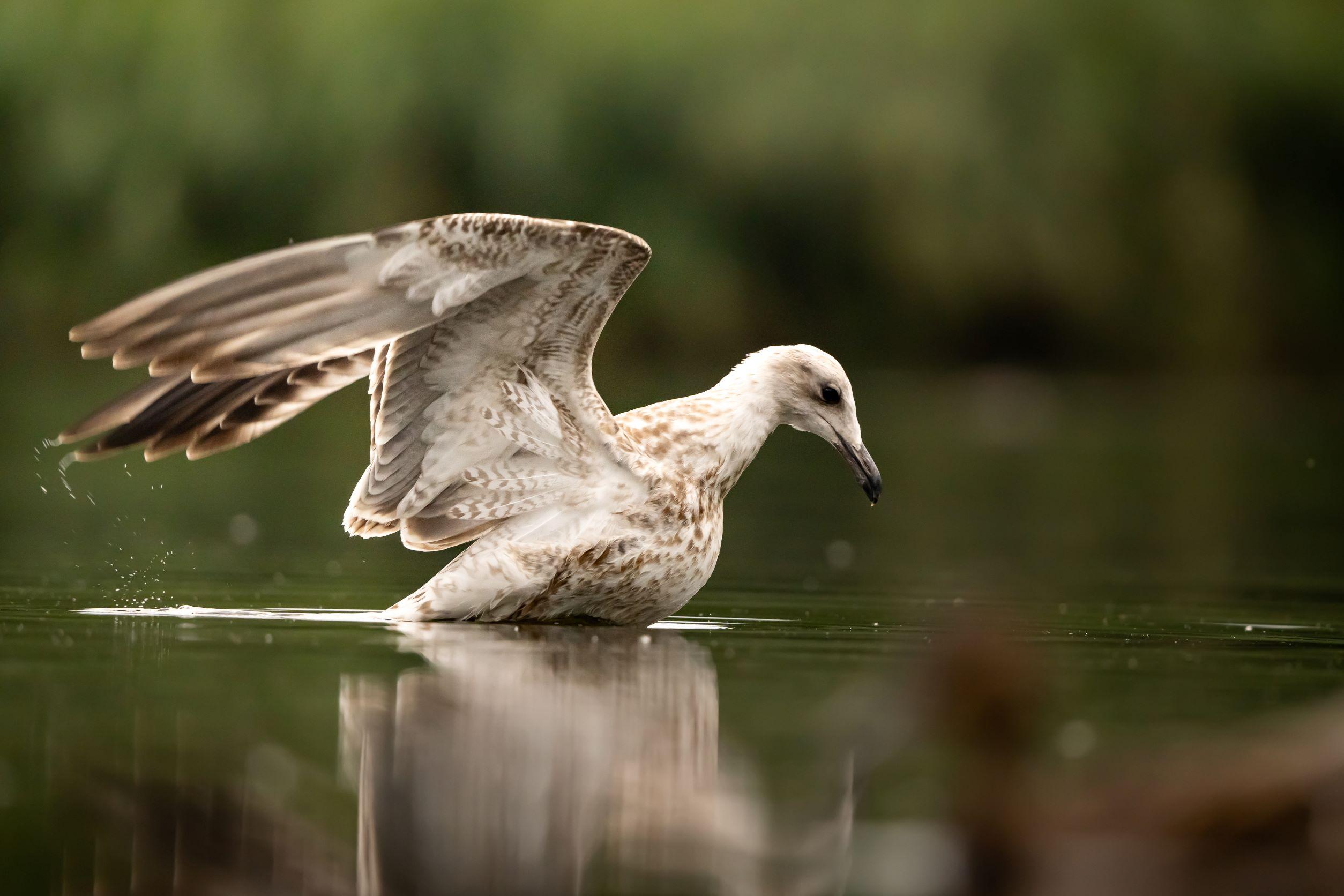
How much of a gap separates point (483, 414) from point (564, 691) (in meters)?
2.38

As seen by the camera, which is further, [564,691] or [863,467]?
[863,467]

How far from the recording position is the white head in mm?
9906

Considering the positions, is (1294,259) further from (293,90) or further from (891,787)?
(891,787)

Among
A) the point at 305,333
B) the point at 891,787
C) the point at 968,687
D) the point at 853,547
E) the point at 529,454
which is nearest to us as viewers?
the point at 968,687

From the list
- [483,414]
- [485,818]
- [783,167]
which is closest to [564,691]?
[485,818]

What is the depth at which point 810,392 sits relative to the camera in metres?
9.96

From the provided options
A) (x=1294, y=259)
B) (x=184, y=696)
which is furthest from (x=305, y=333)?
(x=1294, y=259)

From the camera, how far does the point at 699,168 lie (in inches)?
1770

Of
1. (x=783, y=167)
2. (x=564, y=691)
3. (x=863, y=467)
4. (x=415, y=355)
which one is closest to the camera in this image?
(x=564, y=691)

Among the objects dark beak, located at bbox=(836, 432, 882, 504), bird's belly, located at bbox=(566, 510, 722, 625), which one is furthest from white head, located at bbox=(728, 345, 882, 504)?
bird's belly, located at bbox=(566, 510, 722, 625)

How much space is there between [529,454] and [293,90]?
1459 inches

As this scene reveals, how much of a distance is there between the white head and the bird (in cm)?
28

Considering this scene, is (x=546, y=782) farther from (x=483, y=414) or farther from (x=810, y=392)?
(x=810, y=392)

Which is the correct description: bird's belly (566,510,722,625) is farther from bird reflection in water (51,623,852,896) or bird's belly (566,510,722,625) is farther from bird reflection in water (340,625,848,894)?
bird reflection in water (51,623,852,896)
